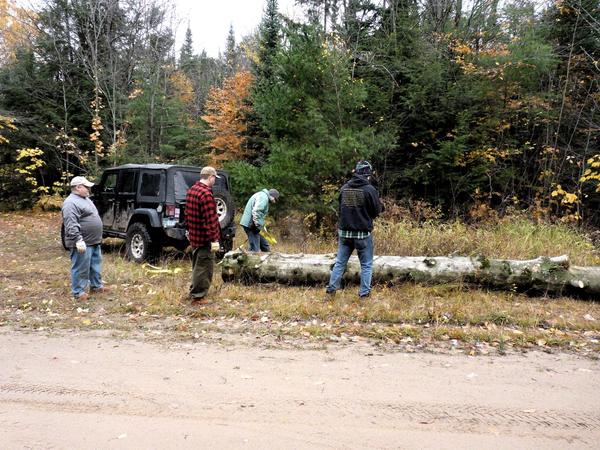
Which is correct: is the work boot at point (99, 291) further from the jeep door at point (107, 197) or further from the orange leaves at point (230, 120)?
the orange leaves at point (230, 120)

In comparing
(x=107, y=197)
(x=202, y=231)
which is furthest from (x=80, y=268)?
(x=107, y=197)

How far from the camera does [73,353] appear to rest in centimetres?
442

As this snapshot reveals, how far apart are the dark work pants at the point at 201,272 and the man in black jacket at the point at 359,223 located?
1840 millimetres

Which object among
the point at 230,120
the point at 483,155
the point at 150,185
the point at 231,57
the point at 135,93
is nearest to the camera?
the point at 150,185

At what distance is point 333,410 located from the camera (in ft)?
10.6

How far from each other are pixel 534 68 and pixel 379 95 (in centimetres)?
477

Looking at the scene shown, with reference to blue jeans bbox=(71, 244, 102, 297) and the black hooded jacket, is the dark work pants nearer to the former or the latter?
blue jeans bbox=(71, 244, 102, 297)

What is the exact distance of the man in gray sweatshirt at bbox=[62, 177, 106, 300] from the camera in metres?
6.45

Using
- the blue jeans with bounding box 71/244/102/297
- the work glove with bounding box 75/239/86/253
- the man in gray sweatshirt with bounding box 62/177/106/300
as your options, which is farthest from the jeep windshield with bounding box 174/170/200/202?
the work glove with bounding box 75/239/86/253

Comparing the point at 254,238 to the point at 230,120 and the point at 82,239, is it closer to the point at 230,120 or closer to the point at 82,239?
the point at 82,239

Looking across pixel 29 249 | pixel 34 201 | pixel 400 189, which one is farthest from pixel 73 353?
pixel 34 201

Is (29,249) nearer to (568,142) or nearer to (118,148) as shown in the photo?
(118,148)

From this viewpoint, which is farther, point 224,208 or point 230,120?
point 230,120

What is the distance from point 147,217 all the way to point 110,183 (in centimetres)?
195
